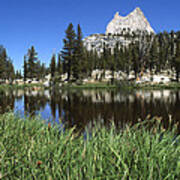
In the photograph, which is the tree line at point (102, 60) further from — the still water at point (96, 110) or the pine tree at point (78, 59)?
the still water at point (96, 110)

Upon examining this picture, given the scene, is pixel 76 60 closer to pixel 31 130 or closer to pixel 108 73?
pixel 108 73

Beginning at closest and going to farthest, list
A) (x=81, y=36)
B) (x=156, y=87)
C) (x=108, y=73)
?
1. (x=156, y=87)
2. (x=81, y=36)
3. (x=108, y=73)

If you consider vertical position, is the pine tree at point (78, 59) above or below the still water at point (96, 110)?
above

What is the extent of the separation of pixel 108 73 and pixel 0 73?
1907 inches

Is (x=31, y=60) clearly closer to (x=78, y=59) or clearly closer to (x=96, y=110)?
(x=78, y=59)

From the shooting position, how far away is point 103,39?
163250mm

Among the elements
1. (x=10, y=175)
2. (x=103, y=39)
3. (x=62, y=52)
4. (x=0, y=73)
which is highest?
(x=103, y=39)

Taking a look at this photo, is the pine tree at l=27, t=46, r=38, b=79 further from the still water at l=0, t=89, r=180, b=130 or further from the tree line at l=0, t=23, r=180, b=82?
the still water at l=0, t=89, r=180, b=130

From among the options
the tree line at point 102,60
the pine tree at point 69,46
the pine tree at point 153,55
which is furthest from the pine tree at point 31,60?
the pine tree at point 153,55

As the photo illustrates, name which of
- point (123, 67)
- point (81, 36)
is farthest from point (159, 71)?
point (81, 36)

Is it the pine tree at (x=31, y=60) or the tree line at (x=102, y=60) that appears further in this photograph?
the pine tree at (x=31, y=60)

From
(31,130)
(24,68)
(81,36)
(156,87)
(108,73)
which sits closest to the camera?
(31,130)

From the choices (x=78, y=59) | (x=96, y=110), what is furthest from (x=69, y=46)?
(x=96, y=110)

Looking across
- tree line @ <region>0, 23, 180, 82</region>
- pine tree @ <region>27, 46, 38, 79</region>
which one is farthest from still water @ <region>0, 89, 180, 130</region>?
pine tree @ <region>27, 46, 38, 79</region>
